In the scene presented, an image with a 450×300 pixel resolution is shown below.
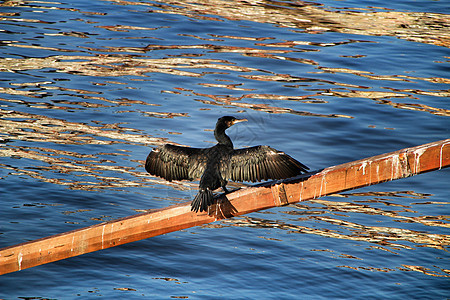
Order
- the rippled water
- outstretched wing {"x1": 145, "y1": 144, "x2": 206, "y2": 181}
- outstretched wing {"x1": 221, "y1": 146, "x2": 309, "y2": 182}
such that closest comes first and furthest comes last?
1. outstretched wing {"x1": 221, "y1": 146, "x2": 309, "y2": 182}
2. outstretched wing {"x1": 145, "y1": 144, "x2": 206, "y2": 181}
3. the rippled water

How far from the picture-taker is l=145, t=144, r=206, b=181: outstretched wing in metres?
5.73

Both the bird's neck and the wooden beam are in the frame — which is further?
the bird's neck

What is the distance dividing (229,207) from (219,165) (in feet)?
2.84

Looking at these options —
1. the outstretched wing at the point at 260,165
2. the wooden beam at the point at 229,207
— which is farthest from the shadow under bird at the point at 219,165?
the wooden beam at the point at 229,207

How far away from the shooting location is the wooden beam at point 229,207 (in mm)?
4391

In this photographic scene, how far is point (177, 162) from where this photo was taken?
582 centimetres

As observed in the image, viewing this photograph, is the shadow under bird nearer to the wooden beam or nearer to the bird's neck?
the bird's neck

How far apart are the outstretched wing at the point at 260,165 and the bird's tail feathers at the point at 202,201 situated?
19.6 inches

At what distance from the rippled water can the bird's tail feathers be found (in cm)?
155

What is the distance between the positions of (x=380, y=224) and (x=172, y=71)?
652cm

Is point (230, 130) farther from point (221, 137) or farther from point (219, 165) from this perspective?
point (219, 165)

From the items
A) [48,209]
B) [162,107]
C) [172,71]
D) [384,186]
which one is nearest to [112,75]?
[172,71]

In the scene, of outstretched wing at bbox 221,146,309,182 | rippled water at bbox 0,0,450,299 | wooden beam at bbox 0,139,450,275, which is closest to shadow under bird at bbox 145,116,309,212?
outstretched wing at bbox 221,146,309,182

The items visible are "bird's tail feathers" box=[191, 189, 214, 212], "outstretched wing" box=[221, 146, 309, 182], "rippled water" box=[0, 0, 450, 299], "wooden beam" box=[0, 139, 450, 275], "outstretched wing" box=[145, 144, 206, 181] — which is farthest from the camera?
"rippled water" box=[0, 0, 450, 299]
